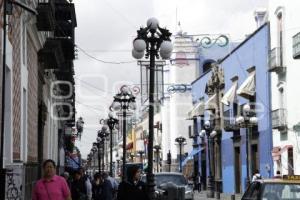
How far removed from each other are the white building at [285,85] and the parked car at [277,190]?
69.5 feet

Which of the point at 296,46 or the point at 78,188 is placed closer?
the point at 78,188

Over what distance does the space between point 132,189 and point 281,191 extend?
4654 millimetres

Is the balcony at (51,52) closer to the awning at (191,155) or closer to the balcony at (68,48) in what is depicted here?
the balcony at (68,48)

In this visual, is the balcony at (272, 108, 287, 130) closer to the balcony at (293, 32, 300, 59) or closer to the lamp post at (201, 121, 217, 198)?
the balcony at (293, 32, 300, 59)

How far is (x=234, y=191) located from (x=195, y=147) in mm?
17045

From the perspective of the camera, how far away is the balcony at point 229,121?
147 feet

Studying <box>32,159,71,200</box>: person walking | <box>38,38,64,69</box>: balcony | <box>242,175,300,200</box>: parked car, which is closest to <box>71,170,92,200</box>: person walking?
<box>242,175,300,200</box>: parked car

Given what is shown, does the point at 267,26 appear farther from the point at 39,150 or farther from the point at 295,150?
the point at 39,150

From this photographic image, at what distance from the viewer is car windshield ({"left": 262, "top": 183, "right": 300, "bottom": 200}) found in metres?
12.6

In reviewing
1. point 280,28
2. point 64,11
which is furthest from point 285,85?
point 64,11

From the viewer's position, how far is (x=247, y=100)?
42.7 m


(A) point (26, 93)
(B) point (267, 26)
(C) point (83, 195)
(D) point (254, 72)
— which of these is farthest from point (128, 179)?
(D) point (254, 72)

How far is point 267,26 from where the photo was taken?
38.2 metres

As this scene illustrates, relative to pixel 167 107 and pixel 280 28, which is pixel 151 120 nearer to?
pixel 280 28
